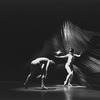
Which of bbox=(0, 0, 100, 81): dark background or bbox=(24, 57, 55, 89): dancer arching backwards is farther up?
bbox=(0, 0, 100, 81): dark background

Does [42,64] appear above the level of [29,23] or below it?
below

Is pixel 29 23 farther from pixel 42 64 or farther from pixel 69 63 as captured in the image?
pixel 69 63

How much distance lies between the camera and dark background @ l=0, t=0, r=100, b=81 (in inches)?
294

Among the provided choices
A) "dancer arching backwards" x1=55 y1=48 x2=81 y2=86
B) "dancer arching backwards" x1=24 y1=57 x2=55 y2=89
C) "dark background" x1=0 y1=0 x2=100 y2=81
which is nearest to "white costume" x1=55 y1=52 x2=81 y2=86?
"dancer arching backwards" x1=55 y1=48 x2=81 y2=86

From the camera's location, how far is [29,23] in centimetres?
780

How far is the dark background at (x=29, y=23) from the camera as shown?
7.47 meters

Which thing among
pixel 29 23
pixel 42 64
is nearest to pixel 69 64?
pixel 42 64

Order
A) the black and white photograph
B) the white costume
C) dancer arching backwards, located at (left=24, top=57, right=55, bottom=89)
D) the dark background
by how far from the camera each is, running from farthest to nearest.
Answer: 1. the dark background
2. the black and white photograph
3. the white costume
4. dancer arching backwards, located at (left=24, top=57, right=55, bottom=89)

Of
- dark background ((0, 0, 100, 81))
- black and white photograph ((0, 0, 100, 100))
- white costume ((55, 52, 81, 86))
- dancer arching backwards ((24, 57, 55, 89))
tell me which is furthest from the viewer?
dark background ((0, 0, 100, 81))

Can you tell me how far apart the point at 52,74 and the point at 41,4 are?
207 cm

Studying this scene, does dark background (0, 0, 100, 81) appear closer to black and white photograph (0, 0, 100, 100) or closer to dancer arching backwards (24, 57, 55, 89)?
black and white photograph (0, 0, 100, 100)

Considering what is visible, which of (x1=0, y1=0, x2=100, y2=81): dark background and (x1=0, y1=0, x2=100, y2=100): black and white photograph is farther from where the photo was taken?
(x1=0, y1=0, x2=100, y2=81): dark background

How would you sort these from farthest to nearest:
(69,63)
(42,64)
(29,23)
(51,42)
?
(29,23) < (51,42) < (69,63) < (42,64)

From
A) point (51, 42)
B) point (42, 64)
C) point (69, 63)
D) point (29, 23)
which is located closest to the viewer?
point (42, 64)
